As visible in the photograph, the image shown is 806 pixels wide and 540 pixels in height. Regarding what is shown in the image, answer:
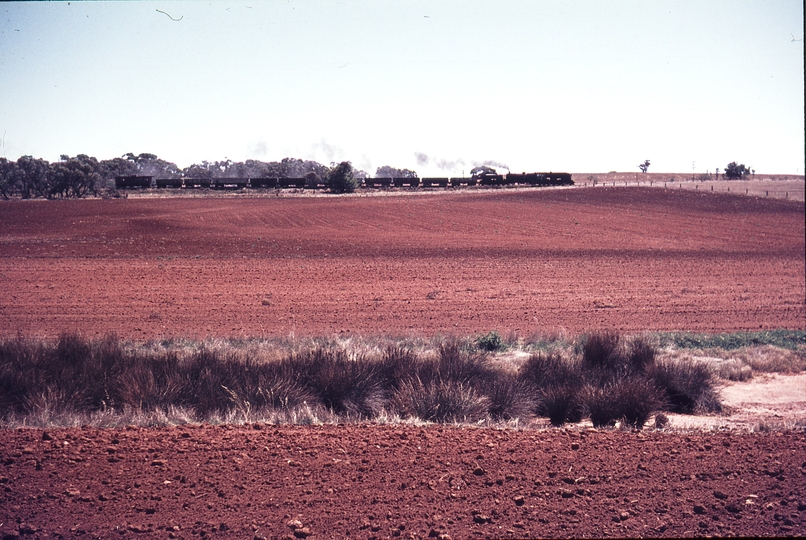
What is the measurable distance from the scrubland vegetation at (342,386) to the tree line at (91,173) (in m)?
9.38

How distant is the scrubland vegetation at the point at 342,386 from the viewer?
30.2 ft

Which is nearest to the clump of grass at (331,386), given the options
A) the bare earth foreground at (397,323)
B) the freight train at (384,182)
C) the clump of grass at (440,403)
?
the clump of grass at (440,403)

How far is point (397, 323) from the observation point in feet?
57.5

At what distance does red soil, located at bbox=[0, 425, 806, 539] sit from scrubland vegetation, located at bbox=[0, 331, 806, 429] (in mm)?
1496

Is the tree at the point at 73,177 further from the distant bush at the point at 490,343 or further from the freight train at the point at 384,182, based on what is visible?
the freight train at the point at 384,182

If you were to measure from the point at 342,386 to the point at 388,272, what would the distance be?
15.9 m

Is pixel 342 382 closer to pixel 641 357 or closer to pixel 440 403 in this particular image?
pixel 440 403

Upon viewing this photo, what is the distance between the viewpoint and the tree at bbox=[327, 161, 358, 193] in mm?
72625

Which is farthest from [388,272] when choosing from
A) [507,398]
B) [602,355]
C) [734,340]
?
[507,398]

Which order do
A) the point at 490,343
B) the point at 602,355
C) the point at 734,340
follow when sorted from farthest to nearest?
1. the point at 734,340
2. the point at 490,343
3. the point at 602,355

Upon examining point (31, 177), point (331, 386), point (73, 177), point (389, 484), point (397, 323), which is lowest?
point (397, 323)

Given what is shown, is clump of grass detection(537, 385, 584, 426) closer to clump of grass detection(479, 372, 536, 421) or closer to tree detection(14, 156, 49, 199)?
clump of grass detection(479, 372, 536, 421)

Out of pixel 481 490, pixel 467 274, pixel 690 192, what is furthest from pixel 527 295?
pixel 690 192

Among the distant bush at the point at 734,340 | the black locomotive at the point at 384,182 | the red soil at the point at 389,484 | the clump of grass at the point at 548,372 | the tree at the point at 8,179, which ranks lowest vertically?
the distant bush at the point at 734,340
